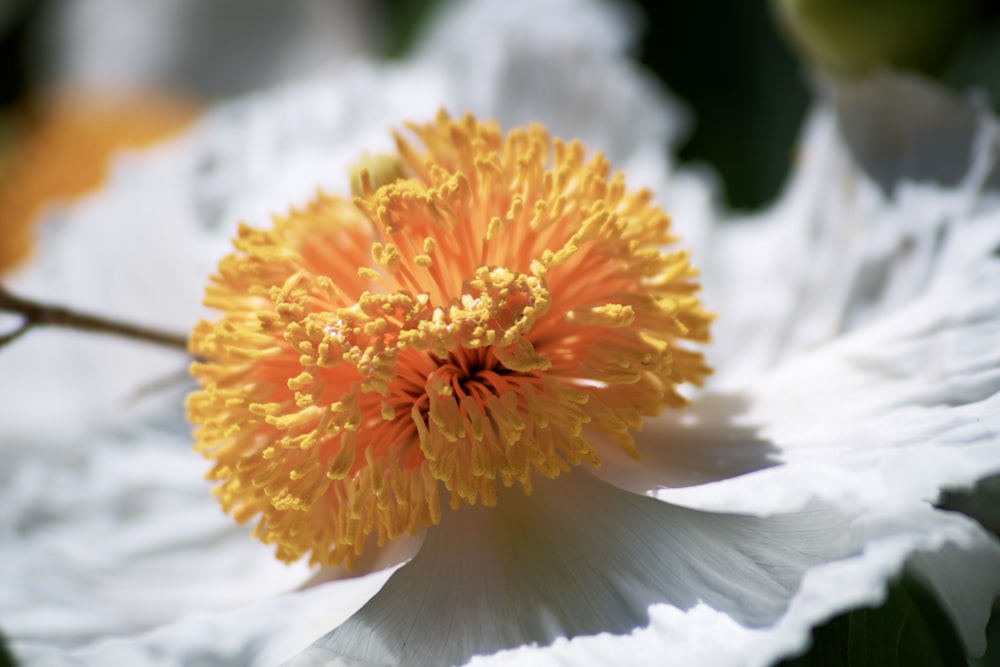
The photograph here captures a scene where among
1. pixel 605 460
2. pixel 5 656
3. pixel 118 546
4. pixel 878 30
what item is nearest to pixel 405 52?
pixel 878 30

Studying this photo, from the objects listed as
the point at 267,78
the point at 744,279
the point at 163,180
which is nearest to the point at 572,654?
the point at 744,279

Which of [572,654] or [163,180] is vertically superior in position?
[163,180]

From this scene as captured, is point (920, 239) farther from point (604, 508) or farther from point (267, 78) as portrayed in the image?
point (267, 78)

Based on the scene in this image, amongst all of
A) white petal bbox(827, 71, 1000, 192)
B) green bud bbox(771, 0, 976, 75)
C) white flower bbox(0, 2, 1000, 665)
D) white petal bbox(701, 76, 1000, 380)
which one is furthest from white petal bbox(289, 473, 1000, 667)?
green bud bbox(771, 0, 976, 75)

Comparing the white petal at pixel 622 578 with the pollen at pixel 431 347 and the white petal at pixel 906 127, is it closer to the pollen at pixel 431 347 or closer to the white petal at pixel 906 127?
the pollen at pixel 431 347

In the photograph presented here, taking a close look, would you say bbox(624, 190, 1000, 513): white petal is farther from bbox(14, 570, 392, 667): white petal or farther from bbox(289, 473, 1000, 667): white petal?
bbox(14, 570, 392, 667): white petal
